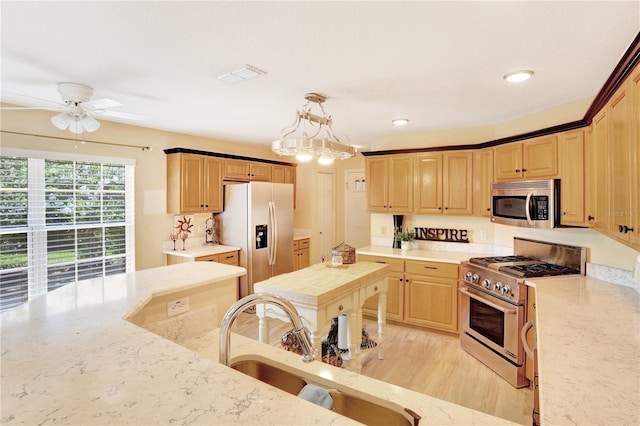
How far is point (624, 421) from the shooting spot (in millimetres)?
940

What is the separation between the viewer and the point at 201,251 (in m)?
4.33

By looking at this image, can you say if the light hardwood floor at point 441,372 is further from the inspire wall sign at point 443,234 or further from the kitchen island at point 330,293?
the inspire wall sign at point 443,234

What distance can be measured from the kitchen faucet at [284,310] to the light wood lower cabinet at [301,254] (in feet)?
14.7

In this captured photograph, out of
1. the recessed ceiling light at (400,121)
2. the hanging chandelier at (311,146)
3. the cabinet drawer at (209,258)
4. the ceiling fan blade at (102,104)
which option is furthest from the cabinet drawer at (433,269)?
the ceiling fan blade at (102,104)

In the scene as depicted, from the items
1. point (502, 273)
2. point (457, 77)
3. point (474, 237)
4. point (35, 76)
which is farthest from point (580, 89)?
point (35, 76)

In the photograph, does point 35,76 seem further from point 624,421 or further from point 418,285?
point 418,285

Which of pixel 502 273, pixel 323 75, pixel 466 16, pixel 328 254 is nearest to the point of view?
pixel 466 16

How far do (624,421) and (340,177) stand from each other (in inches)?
228

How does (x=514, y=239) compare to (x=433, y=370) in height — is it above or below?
above

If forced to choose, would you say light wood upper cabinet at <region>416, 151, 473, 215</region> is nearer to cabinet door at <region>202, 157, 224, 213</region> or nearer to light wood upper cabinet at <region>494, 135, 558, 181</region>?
light wood upper cabinet at <region>494, 135, 558, 181</region>

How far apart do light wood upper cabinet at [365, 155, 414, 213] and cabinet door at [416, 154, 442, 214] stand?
10 centimetres

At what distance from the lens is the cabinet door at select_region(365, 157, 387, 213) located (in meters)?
4.43

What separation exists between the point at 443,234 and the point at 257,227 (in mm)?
2440

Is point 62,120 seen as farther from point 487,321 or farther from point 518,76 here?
point 487,321
